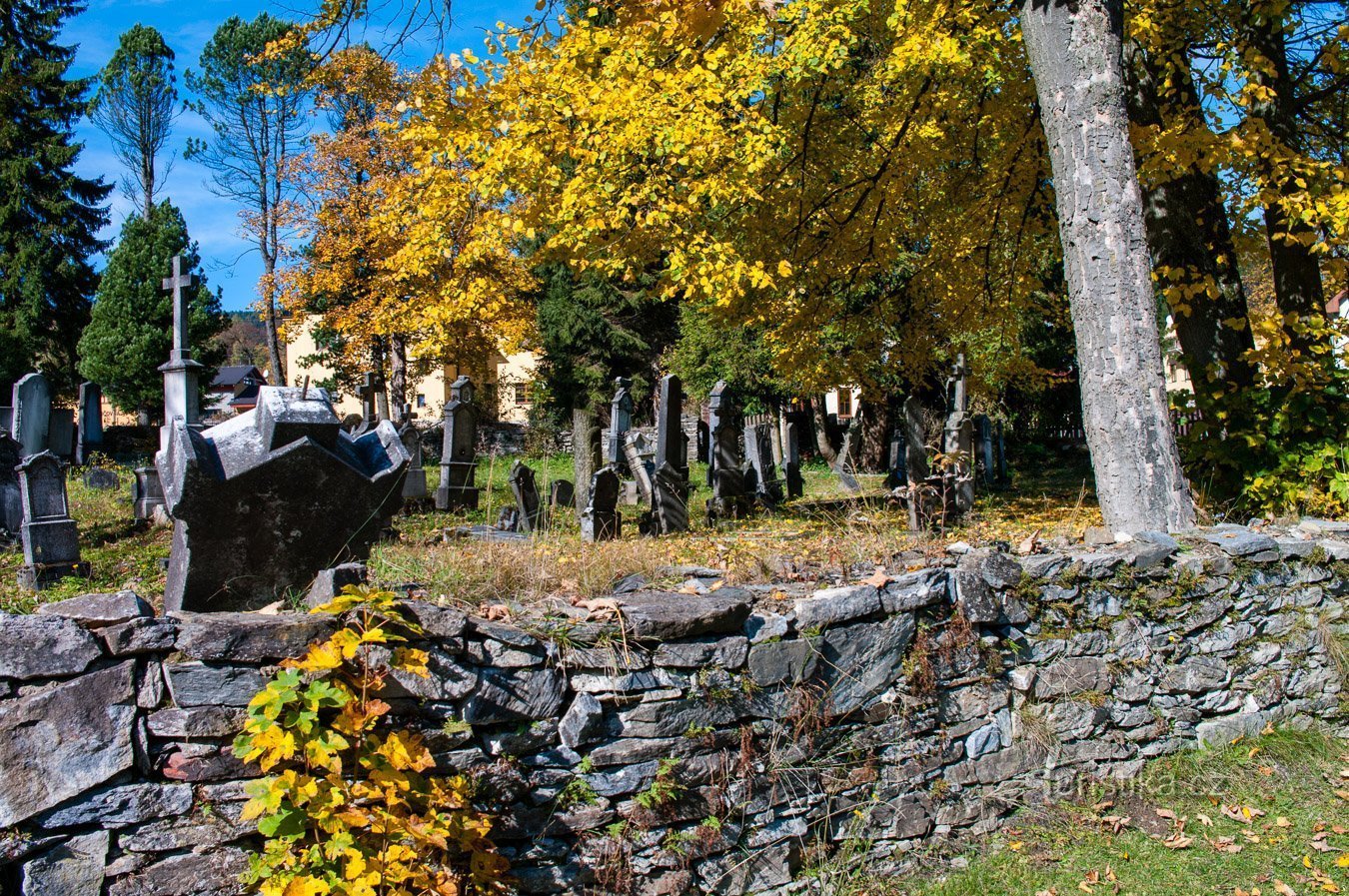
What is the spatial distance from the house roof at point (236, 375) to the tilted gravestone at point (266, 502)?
154ft

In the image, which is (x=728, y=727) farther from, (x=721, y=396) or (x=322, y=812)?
(x=721, y=396)

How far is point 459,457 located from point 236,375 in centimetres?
4495

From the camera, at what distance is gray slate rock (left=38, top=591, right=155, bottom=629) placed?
3.02 metres

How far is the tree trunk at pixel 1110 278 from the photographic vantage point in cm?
591

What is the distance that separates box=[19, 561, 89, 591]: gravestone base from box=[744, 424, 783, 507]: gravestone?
8.20 metres

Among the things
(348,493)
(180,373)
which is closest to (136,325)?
(180,373)

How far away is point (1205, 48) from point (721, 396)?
6.93m

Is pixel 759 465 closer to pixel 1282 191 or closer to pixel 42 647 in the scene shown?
pixel 1282 191

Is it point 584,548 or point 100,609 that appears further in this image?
point 584,548

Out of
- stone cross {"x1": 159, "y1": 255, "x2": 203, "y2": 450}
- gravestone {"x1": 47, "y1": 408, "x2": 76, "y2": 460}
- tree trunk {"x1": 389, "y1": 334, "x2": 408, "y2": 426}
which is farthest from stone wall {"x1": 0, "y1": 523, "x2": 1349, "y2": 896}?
tree trunk {"x1": 389, "y1": 334, "x2": 408, "y2": 426}

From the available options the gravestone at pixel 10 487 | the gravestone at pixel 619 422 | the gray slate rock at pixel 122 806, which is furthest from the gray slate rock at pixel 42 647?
the gravestone at pixel 619 422

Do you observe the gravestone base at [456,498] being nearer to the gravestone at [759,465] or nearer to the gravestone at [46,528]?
the gravestone at [759,465]

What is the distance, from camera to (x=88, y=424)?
18.5m

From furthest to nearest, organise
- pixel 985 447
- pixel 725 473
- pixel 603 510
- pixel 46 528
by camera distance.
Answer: pixel 985 447 < pixel 725 473 < pixel 603 510 < pixel 46 528
